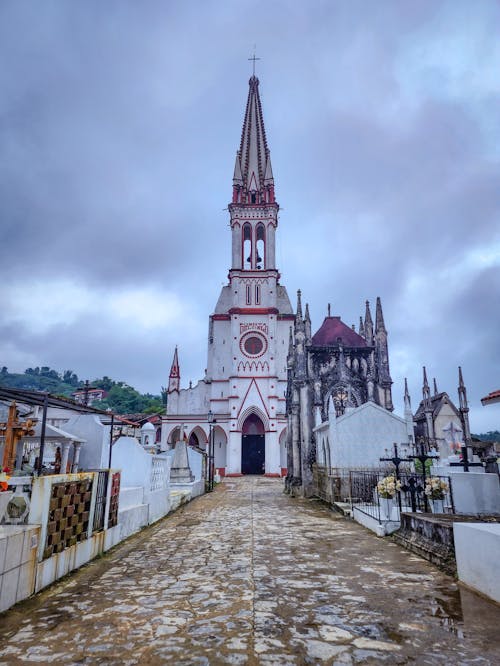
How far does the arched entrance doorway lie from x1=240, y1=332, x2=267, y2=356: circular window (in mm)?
5882

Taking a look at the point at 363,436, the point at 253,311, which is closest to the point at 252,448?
the point at 253,311

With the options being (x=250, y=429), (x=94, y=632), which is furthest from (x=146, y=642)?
(x=250, y=429)

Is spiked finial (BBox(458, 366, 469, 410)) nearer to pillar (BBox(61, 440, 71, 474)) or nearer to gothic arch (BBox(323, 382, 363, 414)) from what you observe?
gothic arch (BBox(323, 382, 363, 414))

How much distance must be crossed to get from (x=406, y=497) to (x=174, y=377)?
32.3 meters

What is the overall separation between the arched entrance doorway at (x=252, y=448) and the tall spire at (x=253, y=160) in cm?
2313

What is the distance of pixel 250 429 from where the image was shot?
128ft

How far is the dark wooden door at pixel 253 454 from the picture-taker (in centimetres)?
3803

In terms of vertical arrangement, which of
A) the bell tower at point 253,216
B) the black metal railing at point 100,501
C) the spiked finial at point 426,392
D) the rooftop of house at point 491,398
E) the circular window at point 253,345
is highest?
the bell tower at point 253,216

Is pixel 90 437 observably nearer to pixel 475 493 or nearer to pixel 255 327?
pixel 475 493

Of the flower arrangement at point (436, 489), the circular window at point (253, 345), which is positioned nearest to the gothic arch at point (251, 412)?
the circular window at point (253, 345)

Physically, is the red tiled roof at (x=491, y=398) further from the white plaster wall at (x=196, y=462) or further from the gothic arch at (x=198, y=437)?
the gothic arch at (x=198, y=437)

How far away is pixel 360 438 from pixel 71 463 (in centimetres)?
1189

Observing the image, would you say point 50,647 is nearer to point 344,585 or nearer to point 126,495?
point 344,585

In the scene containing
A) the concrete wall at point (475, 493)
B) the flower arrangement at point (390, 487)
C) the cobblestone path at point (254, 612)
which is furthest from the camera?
the flower arrangement at point (390, 487)
